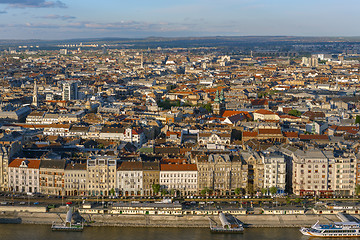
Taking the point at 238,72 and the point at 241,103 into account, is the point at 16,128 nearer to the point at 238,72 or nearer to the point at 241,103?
the point at 241,103

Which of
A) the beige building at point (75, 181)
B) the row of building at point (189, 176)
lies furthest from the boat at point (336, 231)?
the beige building at point (75, 181)

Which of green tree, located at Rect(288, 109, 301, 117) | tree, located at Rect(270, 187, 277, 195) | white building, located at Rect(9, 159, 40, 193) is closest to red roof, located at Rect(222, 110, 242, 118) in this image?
green tree, located at Rect(288, 109, 301, 117)

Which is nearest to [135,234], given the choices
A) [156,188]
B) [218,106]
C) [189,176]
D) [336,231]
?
[156,188]

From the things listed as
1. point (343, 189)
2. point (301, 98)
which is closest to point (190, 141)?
point (343, 189)

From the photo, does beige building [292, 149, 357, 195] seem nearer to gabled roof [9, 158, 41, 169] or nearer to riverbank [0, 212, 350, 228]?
Result: riverbank [0, 212, 350, 228]

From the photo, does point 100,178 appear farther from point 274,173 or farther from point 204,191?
point 274,173

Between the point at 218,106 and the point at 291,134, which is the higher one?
the point at 218,106

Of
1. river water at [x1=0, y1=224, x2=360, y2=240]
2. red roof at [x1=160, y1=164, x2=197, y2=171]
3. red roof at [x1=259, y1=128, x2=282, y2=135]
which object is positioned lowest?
river water at [x1=0, y1=224, x2=360, y2=240]
